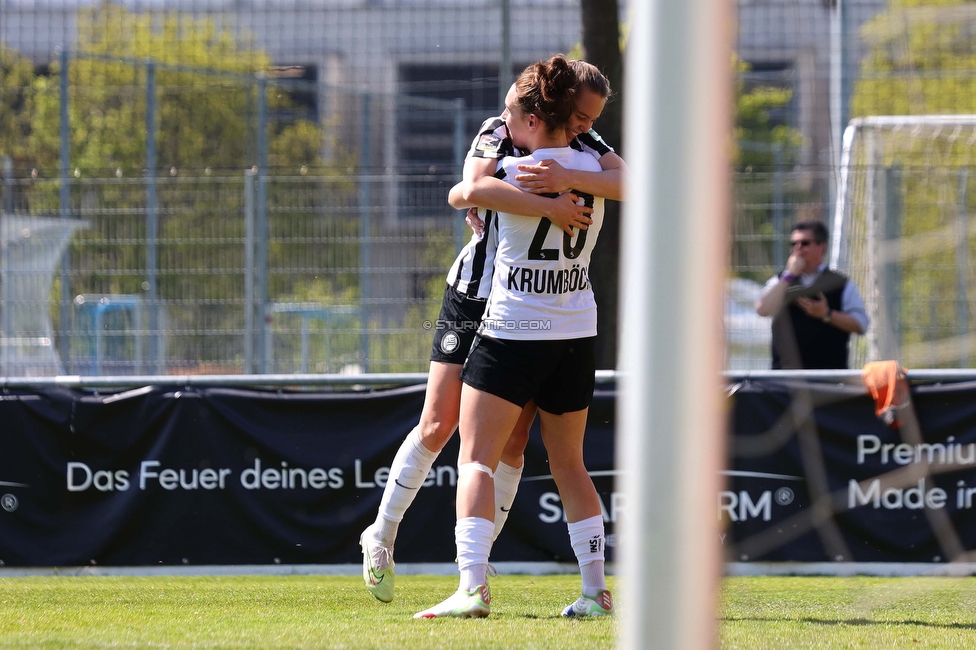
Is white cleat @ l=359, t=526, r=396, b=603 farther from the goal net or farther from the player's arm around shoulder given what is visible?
the goal net

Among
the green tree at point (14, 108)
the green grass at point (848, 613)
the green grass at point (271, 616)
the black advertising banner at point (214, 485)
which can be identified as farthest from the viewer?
the green tree at point (14, 108)

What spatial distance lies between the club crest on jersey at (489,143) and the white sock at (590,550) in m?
1.30

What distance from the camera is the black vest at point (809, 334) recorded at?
7.45m

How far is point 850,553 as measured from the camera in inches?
240

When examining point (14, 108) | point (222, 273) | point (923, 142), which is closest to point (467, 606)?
point (222, 273)

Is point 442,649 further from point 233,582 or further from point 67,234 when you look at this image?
point 67,234

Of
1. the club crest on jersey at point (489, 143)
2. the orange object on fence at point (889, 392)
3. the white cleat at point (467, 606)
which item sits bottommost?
the white cleat at point (467, 606)

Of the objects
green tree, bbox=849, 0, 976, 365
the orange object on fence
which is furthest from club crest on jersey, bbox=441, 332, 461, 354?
green tree, bbox=849, 0, 976, 365

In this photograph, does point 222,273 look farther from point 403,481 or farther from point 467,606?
point 467,606

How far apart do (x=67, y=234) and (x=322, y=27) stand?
150 inches

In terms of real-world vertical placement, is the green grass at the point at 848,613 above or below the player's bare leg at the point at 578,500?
below

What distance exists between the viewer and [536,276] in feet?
12.7

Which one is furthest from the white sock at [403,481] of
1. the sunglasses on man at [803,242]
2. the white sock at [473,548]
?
the sunglasses on man at [803,242]

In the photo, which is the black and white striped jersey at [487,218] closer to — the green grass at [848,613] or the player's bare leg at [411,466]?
the player's bare leg at [411,466]
